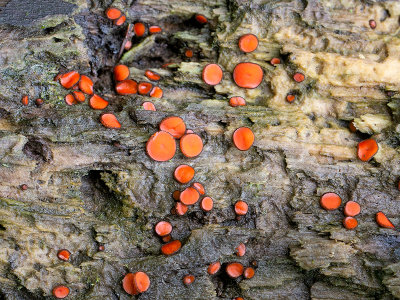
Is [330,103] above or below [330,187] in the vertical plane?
above

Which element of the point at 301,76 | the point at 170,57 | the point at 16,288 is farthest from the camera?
the point at 170,57

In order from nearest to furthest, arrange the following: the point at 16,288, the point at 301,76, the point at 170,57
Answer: the point at 16,288 < the point at 301,76 < the point at 170,57

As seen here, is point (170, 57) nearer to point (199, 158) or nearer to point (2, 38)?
point (199, 158)

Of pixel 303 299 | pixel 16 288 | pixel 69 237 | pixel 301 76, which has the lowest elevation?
pixel 303 299

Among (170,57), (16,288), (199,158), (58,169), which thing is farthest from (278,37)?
(16,288)

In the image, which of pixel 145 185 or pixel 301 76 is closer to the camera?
pixel 145 185

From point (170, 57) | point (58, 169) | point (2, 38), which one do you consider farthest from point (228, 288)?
point (2, 38)

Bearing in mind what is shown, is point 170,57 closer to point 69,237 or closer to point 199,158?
point 199,158
